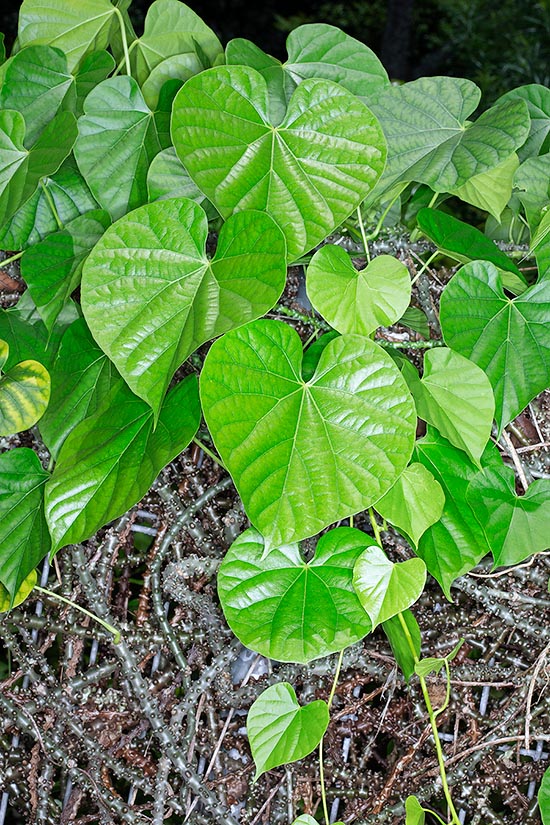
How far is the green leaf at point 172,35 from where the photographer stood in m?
0.69

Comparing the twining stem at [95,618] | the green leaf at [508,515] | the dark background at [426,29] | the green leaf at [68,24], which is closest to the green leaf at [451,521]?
the green leaf at [508,515]

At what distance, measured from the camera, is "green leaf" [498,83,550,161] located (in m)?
0.67

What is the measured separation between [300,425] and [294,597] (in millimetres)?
137

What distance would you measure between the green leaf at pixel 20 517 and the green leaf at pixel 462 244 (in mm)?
369

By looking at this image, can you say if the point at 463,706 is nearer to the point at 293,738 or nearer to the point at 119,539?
the point at 293,738

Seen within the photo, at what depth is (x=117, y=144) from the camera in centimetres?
63

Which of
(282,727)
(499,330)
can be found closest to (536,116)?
(499,330)

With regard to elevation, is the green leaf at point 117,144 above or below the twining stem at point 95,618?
above

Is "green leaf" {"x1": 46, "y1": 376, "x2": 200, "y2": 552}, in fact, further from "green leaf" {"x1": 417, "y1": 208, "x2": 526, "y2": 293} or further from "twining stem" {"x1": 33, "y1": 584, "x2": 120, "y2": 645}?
"green leaf" {"x1": 417, "y1": 208, "x2": 526, "y2": 293}

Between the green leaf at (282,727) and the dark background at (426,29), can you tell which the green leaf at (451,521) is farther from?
the dark background at (426,29)

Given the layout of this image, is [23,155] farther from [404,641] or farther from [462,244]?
[404,641]

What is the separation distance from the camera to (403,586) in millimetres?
562

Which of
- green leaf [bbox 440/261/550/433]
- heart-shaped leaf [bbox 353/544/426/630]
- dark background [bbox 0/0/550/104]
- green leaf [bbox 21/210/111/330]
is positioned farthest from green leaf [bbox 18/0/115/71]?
dark background [bbox 0/0/550/104]

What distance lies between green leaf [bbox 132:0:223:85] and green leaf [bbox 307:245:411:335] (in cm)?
27
